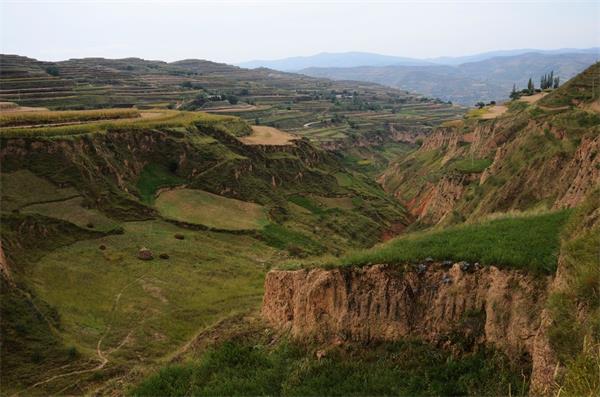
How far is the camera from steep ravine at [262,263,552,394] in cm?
1459

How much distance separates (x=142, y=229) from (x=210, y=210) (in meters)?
9.37

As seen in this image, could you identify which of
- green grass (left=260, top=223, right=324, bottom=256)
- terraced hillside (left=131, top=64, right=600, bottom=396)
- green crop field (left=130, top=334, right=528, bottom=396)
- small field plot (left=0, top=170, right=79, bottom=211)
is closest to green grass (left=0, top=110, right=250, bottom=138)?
small field plot (left=0, top=170, right=79, bottom=211)

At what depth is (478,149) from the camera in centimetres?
6744

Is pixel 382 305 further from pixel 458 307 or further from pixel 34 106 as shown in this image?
pixel 34 106

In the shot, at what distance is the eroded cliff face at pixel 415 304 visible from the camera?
1470 cm

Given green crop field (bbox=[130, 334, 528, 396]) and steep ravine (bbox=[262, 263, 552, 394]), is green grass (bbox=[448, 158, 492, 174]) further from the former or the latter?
green crop field (bbox=[130, 334, 528, 396])

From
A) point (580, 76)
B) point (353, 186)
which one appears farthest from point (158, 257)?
point (580, 76)

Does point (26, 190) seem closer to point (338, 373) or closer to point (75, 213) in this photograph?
point (75, 213)

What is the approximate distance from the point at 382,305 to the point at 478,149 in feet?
181

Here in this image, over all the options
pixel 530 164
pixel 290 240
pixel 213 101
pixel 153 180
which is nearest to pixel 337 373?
pixel 530 164

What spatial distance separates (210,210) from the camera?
178ft

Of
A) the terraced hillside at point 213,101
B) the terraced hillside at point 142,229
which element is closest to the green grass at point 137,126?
the terraced hillside at point 142,229

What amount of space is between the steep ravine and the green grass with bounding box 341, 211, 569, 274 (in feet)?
1.33

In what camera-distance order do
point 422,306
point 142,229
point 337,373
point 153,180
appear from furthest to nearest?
point 153,180 < point 142,229 < point 422,306 < point 337,373
